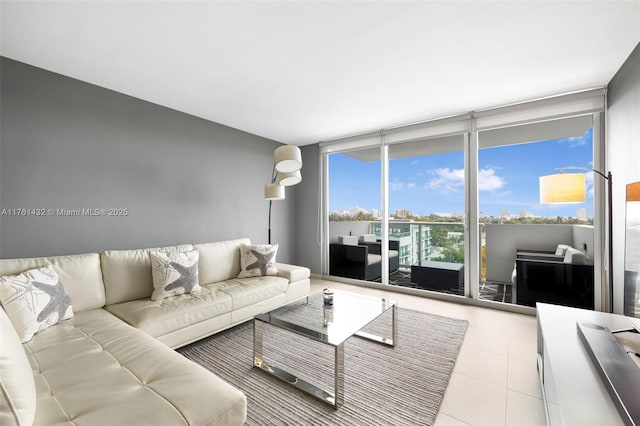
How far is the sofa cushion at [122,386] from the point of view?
3.47 feet

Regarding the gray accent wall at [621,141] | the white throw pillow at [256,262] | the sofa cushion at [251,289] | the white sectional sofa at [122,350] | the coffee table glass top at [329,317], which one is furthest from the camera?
the white throw pillow at [256,262]

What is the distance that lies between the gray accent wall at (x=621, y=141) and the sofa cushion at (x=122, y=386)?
325cm

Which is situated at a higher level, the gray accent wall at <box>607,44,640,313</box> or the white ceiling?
the white ceiling

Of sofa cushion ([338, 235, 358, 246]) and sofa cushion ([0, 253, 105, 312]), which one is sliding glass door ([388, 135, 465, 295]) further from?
sofa cushion ([0, 253, 105, 312])

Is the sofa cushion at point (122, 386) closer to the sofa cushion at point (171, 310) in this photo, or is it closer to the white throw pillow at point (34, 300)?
the white throw pillow at point (34, 300)

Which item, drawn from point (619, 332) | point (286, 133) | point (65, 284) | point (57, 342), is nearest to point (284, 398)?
point (57, 342)

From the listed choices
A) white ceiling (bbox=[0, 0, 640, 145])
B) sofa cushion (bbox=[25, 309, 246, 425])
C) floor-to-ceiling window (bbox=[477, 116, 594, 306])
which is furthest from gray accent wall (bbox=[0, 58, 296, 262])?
floor-to-ceiling window (bbox=[477, 116, 594, 306])

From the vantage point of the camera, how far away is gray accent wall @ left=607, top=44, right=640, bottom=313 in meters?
2.16

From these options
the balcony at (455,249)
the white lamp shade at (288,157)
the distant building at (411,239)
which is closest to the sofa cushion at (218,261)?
the white lamp shade at (288,157)

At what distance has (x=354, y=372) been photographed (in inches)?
81.6

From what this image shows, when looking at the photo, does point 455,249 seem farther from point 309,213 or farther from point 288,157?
point 288,157

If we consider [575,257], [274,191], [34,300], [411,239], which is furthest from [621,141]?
[34,300]

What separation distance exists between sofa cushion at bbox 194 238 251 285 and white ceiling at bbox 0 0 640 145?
67.0 inches

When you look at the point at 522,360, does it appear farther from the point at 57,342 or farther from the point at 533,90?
the point at 57,342
